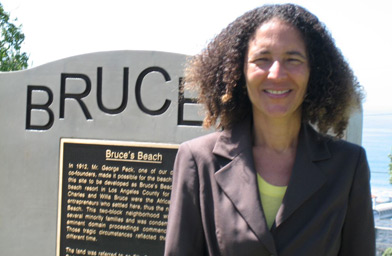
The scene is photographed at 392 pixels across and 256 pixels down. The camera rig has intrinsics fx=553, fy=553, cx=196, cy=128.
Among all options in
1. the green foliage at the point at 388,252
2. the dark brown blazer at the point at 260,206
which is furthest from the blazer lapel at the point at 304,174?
the green foliage at the point at 388,252

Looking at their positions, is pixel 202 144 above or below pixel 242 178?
above

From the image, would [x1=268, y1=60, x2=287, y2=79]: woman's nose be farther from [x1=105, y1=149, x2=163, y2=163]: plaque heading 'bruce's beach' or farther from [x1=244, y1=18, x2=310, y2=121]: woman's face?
[x1=105, y1=149, x2=163, y2=163]: plaque heading 'bruce's beach'

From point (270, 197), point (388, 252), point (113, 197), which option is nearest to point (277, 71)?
point (270, 197)

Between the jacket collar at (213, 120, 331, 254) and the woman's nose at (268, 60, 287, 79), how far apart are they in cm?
28

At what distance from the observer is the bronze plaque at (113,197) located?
14.4 ft

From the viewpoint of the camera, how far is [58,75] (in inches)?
184

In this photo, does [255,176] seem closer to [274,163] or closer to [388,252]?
[274,163]

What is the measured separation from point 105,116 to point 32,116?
69 cm

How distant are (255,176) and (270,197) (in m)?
0.10

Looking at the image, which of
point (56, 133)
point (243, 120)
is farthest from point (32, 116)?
point (243, 120)

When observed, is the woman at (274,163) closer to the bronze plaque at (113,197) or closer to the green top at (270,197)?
the green top at (270,197)

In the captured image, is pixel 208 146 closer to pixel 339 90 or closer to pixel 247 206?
pixel 247 206

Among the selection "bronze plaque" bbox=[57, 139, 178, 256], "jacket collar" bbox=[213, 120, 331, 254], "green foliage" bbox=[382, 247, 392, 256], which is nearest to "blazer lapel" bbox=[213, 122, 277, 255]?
"jacket collar" bbox=[213, 120, 331, 254]

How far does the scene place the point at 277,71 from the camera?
2137 millimetres
